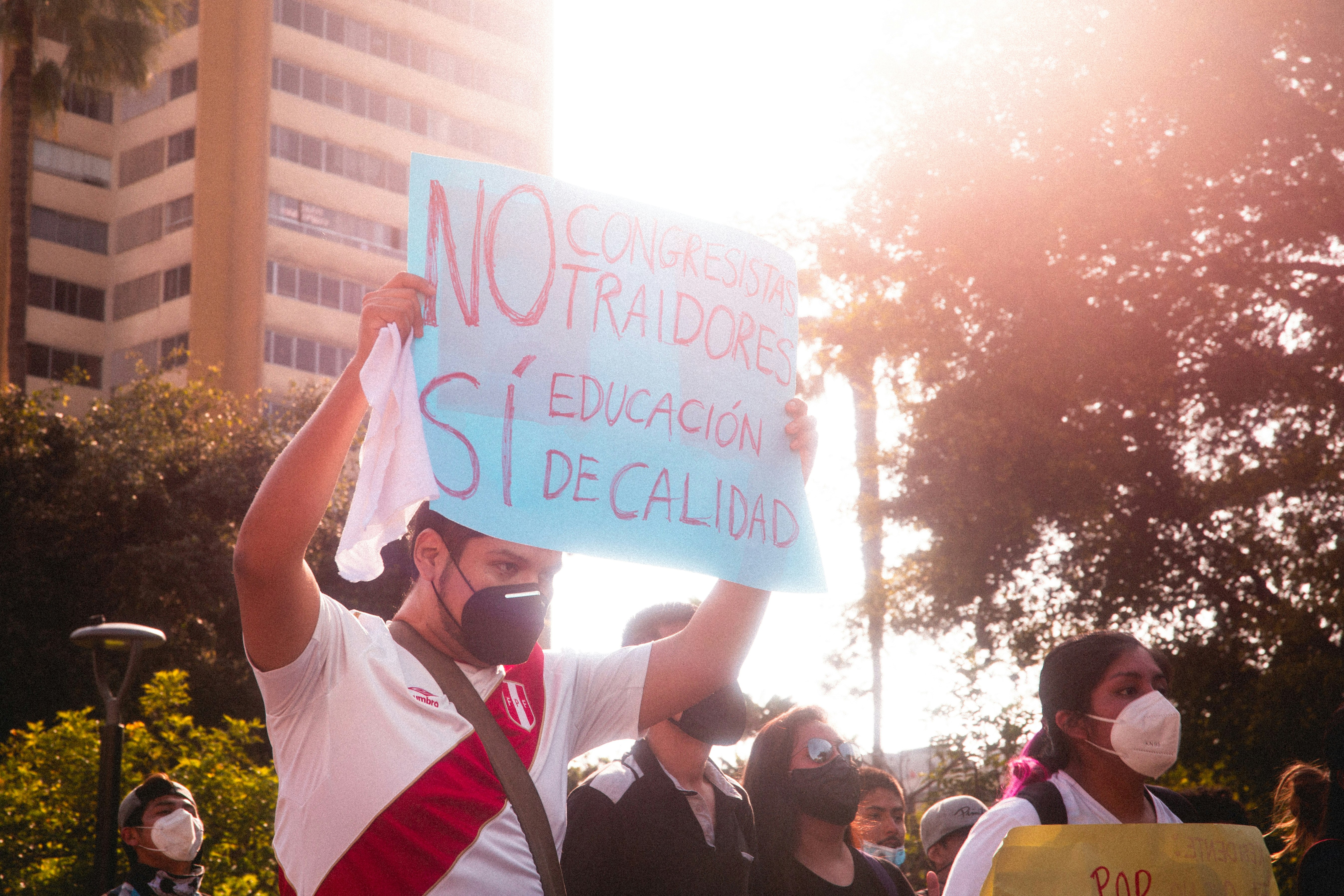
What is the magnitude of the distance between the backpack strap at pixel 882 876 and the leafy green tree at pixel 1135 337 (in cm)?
Answer: 652

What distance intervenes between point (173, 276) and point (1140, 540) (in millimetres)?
35470

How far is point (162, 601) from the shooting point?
76.4 ft

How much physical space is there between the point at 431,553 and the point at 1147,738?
6.31 ft

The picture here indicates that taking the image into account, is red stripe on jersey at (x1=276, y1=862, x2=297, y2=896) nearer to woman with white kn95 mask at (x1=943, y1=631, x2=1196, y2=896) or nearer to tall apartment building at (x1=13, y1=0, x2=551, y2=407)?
woman with white kn95 mask at (x1=943, y1=631, x2=1196, y2=896)

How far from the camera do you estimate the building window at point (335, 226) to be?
135 ft

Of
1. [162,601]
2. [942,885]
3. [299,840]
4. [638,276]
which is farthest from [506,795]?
[162,601]

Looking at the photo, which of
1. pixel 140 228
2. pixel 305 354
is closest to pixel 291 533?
pixel 305 354

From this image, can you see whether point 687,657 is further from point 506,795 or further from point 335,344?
point 335,344

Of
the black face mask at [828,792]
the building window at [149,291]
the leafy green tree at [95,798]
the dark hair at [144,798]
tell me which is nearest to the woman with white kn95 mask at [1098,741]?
the black face mask at [828,792]

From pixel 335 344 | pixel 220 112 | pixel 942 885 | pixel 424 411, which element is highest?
pixel 220 112

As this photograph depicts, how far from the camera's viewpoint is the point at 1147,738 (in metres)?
3.57

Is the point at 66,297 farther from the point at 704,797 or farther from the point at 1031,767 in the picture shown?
the point at 1031,767

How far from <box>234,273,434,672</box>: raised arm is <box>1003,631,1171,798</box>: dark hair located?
203cm

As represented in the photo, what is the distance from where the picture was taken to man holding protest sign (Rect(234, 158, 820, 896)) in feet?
8.24
